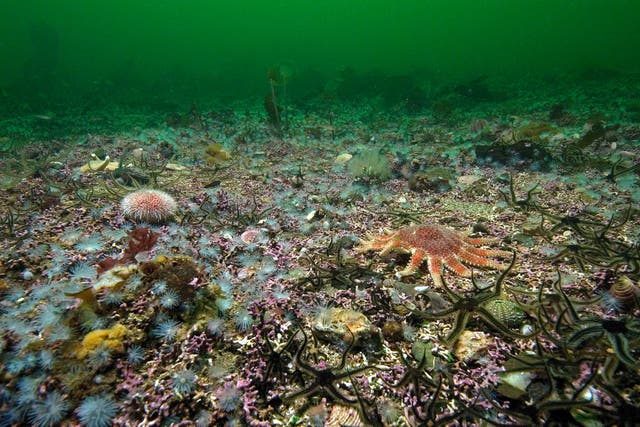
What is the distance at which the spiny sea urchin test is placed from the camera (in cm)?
486

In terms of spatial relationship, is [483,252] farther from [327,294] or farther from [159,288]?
[159,288]

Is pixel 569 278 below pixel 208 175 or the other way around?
the other way around

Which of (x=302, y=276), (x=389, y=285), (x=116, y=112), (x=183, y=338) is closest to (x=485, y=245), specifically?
(x=389, y=285)

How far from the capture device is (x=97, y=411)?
7.00ft

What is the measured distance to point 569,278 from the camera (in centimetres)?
348

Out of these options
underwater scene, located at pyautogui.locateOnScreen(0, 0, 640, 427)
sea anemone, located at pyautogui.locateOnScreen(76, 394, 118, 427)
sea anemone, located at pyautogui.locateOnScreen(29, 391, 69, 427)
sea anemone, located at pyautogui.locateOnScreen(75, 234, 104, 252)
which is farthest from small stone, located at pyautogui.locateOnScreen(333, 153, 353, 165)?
sea anemone, located at pyautogui.locateOnScreen(29, 391, 69, 427)

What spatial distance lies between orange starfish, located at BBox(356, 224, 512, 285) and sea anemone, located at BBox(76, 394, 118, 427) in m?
2.91

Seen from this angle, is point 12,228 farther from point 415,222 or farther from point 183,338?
point 415,222

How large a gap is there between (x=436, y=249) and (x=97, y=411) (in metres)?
3.49

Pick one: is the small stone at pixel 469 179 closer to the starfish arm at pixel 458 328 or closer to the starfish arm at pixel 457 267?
the starfish arm at pixel 457 267

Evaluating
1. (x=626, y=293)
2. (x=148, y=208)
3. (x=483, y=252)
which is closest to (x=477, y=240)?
(x=483, y=252)

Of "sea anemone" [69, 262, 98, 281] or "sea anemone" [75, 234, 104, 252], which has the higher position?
"sea anemone" [69, 262, 98, 281]

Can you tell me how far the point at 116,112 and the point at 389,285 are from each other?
21151 millimetres

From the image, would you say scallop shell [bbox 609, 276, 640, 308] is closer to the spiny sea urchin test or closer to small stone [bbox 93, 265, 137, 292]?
small stone [bbox 93, 265, 137, 292]
